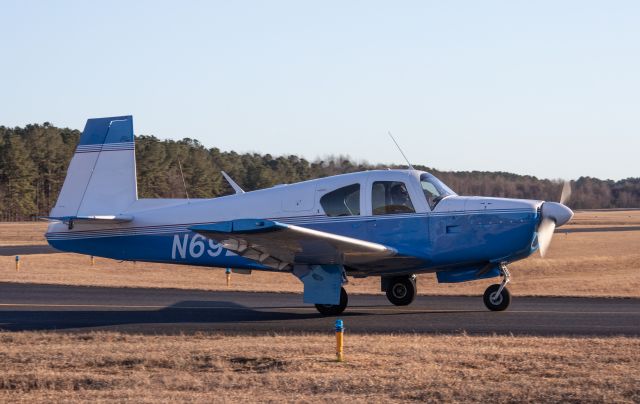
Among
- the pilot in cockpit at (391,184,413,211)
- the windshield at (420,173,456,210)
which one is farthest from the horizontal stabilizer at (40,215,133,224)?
the windshield at (420,173,456,210)

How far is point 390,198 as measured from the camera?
52.3 feet

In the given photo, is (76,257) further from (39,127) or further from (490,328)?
(39,127)

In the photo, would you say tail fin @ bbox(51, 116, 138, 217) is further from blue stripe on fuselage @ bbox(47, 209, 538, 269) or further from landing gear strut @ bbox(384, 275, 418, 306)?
landing gear strut @ bbox(384, 275, 418, 306)

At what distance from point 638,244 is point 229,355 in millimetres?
46183

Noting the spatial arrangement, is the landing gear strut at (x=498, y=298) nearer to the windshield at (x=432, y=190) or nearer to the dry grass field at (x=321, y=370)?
the windshield at (x=432, y=190)

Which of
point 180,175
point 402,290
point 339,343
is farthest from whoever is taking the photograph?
point 180,175

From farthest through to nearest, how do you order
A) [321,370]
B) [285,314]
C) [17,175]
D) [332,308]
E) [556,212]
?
[17,175] → [285,314] → [332,308] → [556,212] → [321,370]

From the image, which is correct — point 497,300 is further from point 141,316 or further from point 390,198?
point 141,316

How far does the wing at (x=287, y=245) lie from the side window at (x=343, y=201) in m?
0.93

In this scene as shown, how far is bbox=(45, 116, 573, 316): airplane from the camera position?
15469 millimetres

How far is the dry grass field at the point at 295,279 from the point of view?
25.3 m

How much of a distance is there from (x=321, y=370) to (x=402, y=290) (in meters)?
7.99

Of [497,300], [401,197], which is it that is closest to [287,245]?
[401,197]

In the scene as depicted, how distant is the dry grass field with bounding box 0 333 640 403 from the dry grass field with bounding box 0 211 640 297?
35.7 ft
